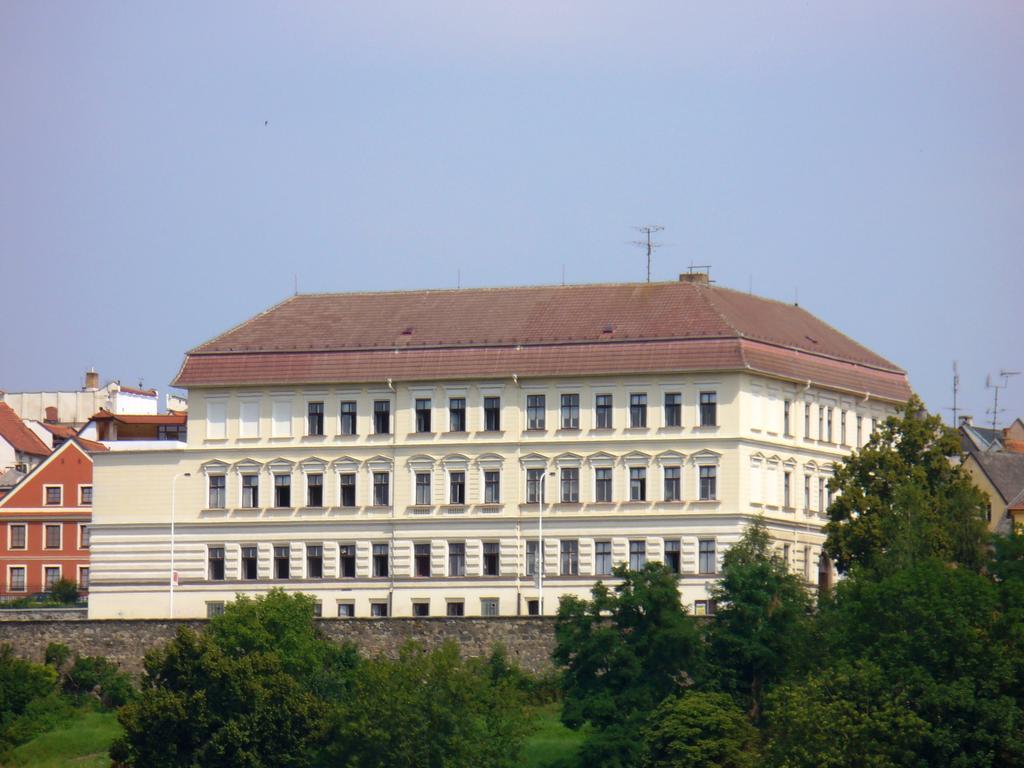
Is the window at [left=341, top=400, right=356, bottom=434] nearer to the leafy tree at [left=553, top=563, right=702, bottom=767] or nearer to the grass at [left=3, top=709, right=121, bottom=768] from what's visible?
the grass at [left=3, top=709, right=121, bottom=768]

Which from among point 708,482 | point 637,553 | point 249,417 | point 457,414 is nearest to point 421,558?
point 457,414

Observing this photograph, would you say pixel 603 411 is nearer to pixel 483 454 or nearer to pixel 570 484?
pixel 570 484

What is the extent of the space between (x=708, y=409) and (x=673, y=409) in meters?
1.46

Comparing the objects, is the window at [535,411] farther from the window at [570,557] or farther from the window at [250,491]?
the window at [250,491]

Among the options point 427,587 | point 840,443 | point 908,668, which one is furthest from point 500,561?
point 908,668

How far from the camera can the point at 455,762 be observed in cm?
9300

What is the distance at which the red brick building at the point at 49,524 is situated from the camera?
470ft

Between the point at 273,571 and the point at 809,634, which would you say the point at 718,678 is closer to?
the point at 809,634

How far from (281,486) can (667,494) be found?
16.8 m

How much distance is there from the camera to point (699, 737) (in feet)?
296

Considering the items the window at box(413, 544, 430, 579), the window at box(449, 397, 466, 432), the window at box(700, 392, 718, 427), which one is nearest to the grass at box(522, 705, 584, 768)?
the window at box(413, 544, 430, 579)

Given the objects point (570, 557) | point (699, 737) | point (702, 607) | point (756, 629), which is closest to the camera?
point (699, 737)

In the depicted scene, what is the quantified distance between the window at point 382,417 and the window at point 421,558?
5.12 meters

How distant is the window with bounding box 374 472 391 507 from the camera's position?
4707 inches
